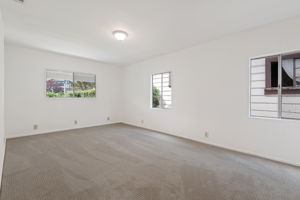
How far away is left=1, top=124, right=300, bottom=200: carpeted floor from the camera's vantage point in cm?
162

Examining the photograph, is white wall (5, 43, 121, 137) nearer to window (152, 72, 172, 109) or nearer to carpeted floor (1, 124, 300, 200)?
carpeted floor (1, 124, 300, 200)

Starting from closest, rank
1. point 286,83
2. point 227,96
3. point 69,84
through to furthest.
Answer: point 286,83, point 227,96, point 69,84

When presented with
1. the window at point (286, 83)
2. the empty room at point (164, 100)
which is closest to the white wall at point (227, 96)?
the empty room at point (164, 100)

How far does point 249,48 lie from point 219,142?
7.00ft

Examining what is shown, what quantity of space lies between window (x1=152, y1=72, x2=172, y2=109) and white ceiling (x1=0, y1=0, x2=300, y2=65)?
4.07 ft

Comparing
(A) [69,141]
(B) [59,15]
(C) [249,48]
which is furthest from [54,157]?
(C) [249,48]

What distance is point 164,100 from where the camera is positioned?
14.9 feet

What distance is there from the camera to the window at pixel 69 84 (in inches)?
170

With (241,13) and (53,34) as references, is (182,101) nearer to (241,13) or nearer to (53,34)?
(241,13)

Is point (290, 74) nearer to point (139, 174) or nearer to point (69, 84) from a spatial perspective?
point (139, 174)

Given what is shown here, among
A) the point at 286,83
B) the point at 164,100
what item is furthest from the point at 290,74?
the point at 164,100

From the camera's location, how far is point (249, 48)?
8.98 ft

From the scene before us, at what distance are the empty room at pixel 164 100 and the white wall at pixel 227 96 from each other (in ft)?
0.07

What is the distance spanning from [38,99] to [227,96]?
206 inches
